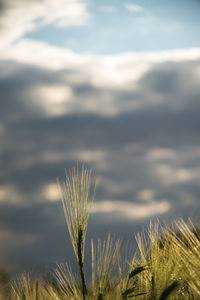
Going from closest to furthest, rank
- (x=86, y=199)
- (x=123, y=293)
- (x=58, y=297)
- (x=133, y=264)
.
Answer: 1. (x=86, y=199)
2. (x=123, y=293)
3. (x=133, y=264)
4. (x=58, y=297)

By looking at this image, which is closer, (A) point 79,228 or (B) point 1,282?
(A) point 79,228

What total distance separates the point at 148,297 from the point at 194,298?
1.31 feet

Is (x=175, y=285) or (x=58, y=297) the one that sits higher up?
(x=58, y=297)

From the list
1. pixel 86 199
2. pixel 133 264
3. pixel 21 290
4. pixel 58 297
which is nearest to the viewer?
pixel 86 199

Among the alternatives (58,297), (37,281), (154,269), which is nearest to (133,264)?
(154,269)

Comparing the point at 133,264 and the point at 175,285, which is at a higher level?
the point at 133,264

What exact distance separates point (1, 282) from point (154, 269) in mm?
1940

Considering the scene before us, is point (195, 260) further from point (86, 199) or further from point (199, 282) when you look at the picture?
point (86, 199)

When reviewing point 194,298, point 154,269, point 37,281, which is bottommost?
point 194,298

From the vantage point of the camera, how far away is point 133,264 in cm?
440

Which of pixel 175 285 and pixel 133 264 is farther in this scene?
pixel 133 264

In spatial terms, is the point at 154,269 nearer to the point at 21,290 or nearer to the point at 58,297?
the point at 58,297

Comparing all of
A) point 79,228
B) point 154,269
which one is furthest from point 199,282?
point 79,228

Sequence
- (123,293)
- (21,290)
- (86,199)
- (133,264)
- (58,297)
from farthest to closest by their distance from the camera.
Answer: (21,290) → (58,297) → (133,264) → (123,293) → (86,199)
